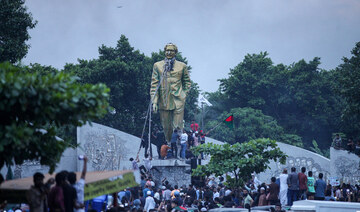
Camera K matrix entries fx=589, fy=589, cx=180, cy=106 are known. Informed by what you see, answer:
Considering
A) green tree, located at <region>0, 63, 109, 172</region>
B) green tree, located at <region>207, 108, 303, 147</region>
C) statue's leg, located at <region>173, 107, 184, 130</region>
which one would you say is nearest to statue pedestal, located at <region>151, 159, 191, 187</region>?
statue's leg, located at <region>173, 107, 184, 130</region>

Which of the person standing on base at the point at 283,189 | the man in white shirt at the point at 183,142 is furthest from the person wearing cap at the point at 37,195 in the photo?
the man in white shirt at the point at 183,142

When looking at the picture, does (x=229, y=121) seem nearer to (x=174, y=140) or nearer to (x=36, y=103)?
(x=174, y=140)

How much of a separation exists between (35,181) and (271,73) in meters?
41.7

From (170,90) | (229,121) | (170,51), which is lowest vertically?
(229,121)

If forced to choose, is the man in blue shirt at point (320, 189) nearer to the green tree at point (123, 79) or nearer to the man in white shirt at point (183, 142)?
the man in white shirt at point (183, 142)

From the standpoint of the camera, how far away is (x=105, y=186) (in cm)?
873

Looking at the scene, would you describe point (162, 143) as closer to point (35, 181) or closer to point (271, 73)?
point (35, 181)

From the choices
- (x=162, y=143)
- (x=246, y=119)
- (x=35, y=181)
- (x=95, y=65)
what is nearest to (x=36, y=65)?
(x=95, y=65)

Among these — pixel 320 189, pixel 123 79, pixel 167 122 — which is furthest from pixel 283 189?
pixel 123 79

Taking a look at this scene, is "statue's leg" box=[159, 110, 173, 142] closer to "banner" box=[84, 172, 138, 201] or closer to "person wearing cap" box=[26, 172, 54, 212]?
"banner" box=[84, 172, 138, 201]

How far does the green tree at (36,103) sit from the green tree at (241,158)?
11160 mm

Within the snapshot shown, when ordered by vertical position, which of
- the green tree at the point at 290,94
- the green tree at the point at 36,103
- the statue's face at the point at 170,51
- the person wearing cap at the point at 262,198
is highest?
the green tree at the point at 290,94

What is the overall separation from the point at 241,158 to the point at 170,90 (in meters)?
6.37

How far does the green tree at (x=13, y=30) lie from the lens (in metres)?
23.3
